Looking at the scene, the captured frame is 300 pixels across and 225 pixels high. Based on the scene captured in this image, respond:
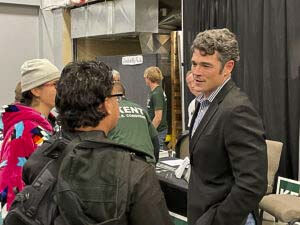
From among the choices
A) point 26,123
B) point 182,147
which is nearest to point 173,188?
point 182,147

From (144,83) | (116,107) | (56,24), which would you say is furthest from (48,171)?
(56,24)

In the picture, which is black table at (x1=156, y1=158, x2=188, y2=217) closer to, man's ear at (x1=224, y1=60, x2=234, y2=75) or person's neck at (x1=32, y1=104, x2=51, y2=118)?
person's neck at (x1=32, y1=104, x2=51, y2=118)

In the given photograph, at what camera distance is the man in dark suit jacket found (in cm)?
154

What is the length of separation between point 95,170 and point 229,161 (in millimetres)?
685

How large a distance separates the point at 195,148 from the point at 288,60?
2361 mm

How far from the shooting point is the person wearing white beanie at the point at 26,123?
5.87ft

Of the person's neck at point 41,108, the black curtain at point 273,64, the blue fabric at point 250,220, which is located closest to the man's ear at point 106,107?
the blue fabric at point 250,220

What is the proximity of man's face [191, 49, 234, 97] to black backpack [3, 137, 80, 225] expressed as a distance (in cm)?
76

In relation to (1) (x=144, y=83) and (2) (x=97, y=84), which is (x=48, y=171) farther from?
(1) (x=144, y=83)

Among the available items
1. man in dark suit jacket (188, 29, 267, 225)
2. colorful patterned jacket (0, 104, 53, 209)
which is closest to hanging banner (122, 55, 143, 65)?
colorful patterned jacket (0, 104, 53, 209)

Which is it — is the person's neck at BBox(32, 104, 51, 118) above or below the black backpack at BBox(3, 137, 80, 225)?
above

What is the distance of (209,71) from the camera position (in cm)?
171

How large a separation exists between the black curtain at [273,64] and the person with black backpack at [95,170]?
287cm

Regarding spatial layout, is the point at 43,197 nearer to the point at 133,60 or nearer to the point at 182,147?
the point at 182,147
